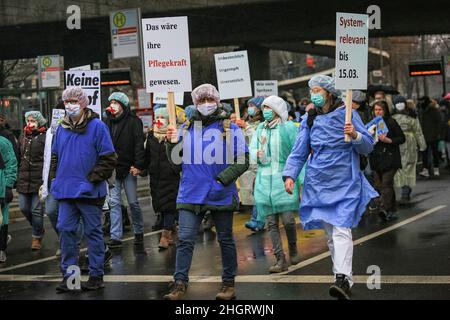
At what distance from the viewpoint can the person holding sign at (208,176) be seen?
7801 millimetres

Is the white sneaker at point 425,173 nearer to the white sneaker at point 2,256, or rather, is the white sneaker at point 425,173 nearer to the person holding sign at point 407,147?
the person holding sign at point 407,147

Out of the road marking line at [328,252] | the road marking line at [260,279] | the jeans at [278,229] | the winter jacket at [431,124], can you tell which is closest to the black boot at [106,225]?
the road marking line at [328,252]

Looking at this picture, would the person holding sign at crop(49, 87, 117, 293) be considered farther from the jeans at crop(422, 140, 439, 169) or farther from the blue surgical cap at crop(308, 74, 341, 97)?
the jeans at crop(422, 140, 439, 169)

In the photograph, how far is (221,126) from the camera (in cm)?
801

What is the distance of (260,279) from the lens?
28.6ft

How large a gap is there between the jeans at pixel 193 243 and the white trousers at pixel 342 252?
3.03 feet

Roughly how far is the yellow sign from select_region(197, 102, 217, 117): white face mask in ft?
61.9

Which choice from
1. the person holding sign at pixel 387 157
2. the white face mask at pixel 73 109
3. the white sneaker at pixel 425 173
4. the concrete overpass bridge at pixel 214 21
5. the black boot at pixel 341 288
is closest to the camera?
the black boot at pixel 341 288

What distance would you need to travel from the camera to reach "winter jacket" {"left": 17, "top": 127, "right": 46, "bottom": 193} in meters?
11.9

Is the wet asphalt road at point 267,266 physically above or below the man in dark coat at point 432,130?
below

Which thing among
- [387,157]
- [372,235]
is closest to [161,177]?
[372,235]

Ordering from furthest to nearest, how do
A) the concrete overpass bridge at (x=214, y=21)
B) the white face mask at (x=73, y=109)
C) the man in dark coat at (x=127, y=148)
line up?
the concrete overpass bridge at (x=214, y=21), the man in dark coat at (x=127, y=148), the white face mask at (x=73, y=109)

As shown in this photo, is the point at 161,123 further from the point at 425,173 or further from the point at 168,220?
the point at 425,173
